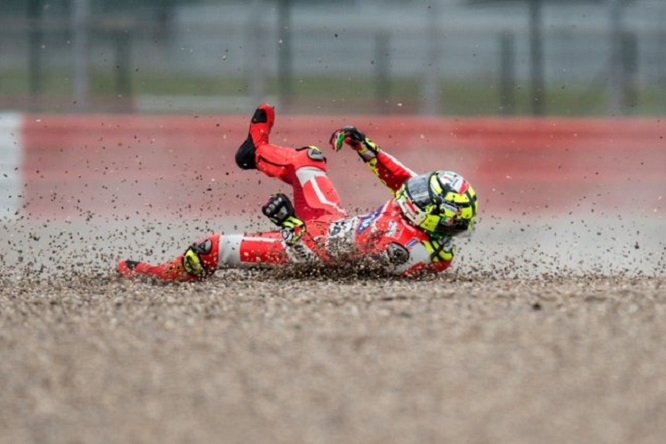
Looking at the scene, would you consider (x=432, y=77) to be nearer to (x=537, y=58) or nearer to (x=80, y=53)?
(x=537, y=58)

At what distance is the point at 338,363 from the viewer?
5.55 m

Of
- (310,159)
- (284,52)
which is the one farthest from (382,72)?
(310,159)

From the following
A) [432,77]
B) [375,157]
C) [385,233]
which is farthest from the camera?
[432,77]

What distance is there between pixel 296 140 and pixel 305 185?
3.25 metres

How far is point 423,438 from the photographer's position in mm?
4738

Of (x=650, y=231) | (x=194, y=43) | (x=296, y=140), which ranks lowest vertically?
(x=650, y=231)

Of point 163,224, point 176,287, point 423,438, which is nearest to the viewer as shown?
point 423,438

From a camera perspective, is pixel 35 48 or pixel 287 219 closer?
pixel 287 219

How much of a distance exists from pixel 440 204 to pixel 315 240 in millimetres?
780

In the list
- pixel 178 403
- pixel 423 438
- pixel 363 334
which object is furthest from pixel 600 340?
pixel 178 403

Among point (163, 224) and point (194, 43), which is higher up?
point (194, 43)

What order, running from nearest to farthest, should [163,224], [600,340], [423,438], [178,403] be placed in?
[423,438]
[178,403]
[600,340]
[163,224]

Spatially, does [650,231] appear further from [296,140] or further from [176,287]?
[176,287]

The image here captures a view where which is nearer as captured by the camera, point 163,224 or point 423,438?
point 423,438
